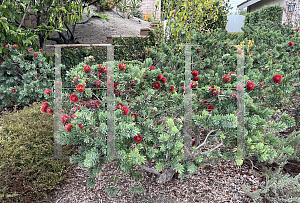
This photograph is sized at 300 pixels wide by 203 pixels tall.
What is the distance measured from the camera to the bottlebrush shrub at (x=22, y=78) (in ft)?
12.2

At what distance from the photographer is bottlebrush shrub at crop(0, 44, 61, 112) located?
372 centimetres

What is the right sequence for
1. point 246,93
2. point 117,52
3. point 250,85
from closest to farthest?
point 250,85 < point 246,93 < point 117,52

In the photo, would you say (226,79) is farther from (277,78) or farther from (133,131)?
(133,131)

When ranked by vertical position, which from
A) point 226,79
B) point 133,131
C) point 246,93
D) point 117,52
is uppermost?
point 117,52

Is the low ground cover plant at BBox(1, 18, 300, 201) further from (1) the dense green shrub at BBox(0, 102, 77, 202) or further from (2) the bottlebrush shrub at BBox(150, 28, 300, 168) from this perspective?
(1) the dense green shrub at BBox(0, 102, 77, 202)

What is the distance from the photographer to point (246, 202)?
192 cm

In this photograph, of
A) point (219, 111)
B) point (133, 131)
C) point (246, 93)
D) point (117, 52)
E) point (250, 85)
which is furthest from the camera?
point (117, 52)

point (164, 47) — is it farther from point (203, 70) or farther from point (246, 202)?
point (246, 202)

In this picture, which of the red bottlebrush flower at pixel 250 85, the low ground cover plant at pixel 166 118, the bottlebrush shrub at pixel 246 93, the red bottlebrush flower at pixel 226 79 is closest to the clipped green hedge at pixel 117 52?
the bottlebrush shrub at pixel 246 93

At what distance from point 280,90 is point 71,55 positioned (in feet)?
13.9

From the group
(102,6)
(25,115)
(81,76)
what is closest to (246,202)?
(81,76)

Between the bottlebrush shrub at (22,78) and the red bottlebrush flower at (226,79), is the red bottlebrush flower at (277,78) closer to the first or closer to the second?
the red bottlebrush flower at (226,79)

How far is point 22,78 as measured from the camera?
399 centimetres

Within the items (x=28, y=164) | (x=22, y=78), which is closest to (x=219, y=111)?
(x=28, y=164)
